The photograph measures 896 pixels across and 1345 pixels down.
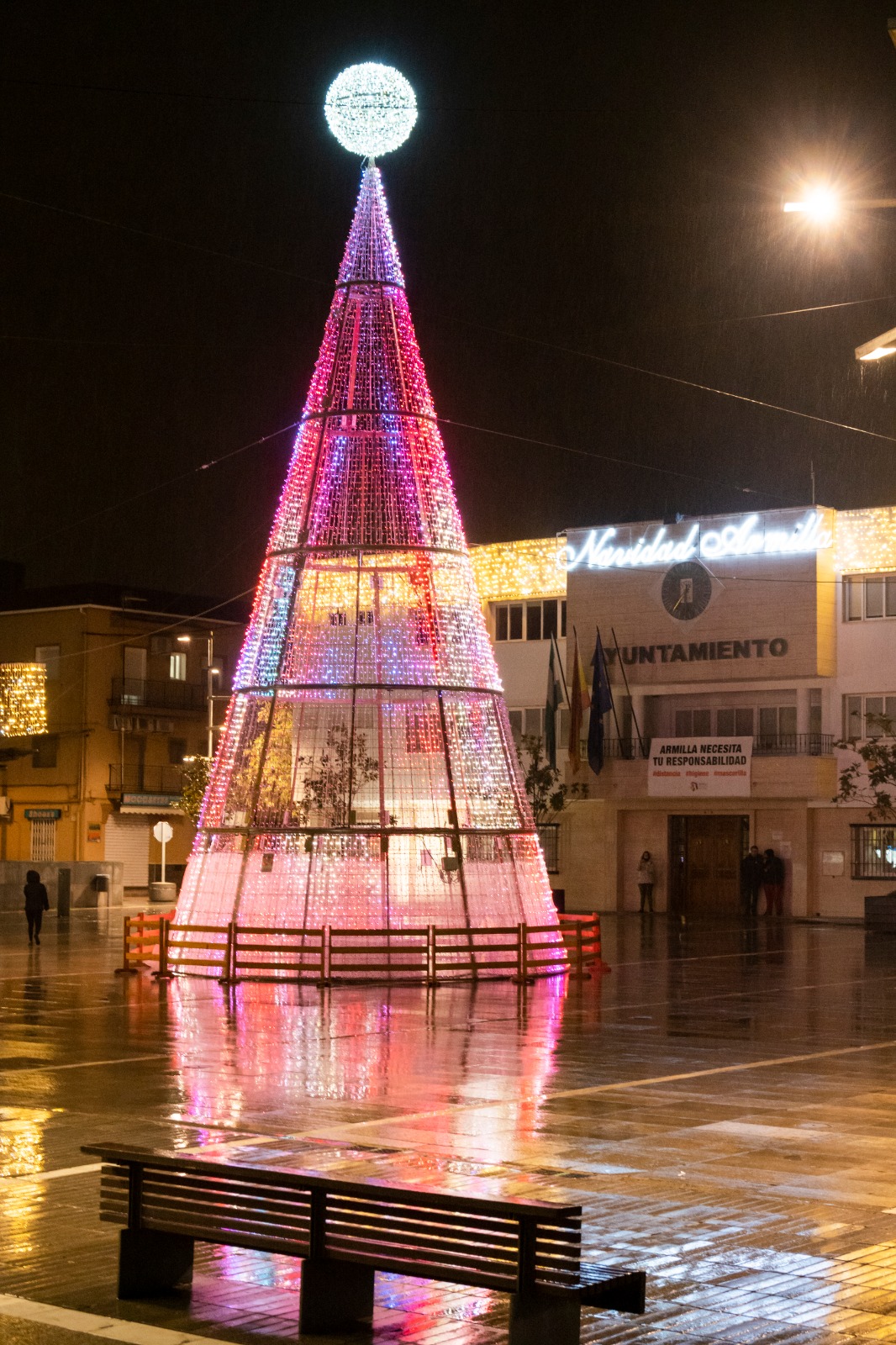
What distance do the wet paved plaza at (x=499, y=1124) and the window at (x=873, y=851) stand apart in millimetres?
24485

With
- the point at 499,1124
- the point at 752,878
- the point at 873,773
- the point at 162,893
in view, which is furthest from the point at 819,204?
the point at 162,893

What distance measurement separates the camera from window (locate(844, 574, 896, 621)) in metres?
Result: 49.5

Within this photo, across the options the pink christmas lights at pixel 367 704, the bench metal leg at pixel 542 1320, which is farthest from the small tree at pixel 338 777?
the bench metal leg at pixel 542 1320

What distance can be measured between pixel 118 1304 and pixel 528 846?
59.6ft

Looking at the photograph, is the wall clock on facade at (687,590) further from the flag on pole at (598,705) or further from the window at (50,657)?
the window at (50,657)

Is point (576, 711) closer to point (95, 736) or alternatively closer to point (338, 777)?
point (95, 736)

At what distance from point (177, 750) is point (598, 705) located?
76.4 feet

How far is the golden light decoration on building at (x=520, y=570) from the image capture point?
5700 cm

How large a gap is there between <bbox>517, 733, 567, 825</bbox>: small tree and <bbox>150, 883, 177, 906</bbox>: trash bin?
451 inches

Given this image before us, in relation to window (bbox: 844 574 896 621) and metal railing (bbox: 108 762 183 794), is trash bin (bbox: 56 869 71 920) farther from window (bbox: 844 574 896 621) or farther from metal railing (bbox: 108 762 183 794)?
window (bbox: 844 574 896 621)

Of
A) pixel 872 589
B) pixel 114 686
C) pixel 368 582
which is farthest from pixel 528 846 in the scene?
pixel 114 686

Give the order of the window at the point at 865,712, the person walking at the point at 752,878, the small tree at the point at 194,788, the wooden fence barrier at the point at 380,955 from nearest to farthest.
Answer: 1. the wooden fence barrier at the point at 380,955
2. the window at the point at 865,712
3. the person walking at the point at 752,878
4. the small tree at the point at 194,788

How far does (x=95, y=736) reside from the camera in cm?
6656

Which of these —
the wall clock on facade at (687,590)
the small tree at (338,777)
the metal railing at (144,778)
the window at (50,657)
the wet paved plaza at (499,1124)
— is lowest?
the wet paved plaza at (499,1124)
